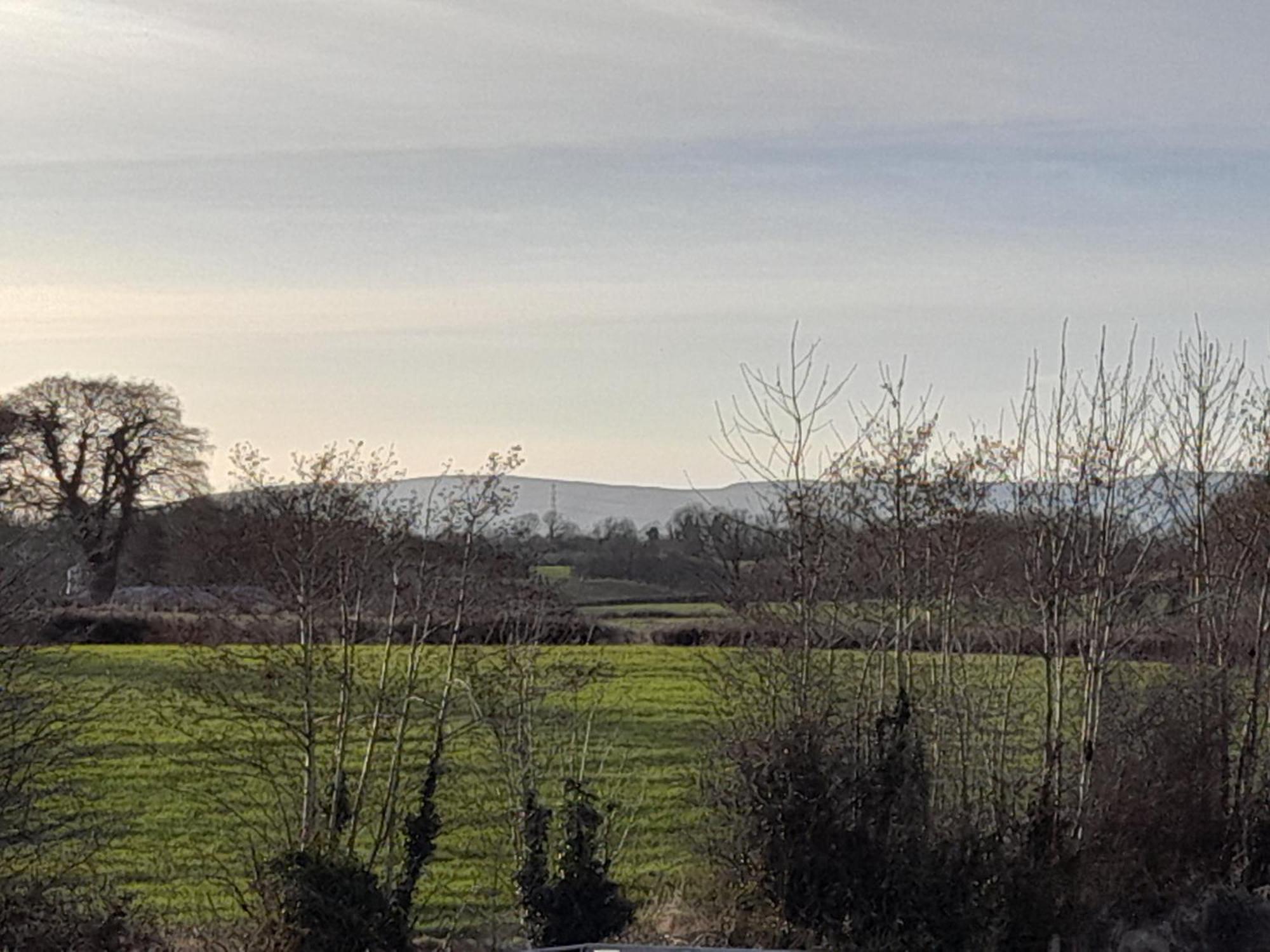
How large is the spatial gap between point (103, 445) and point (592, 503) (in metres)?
12.2

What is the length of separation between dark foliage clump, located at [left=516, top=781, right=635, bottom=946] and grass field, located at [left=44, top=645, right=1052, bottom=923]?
586 mm

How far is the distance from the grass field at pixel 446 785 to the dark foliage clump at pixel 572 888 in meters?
0.59

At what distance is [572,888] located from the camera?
7816 mm

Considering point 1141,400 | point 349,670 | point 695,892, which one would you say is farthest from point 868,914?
point 1141,400

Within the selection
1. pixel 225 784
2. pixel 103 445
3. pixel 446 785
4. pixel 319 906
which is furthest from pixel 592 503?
pixel 103 445

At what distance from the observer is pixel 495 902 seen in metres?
8.90

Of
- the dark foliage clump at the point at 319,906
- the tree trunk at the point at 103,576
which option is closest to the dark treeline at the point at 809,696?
the dark foliage clump at the point at 319,906

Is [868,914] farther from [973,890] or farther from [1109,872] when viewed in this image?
[1109,872]

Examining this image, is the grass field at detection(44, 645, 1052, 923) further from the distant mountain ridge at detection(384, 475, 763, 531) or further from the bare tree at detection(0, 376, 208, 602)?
the bare tree at detection(0, 376, 208, 602)

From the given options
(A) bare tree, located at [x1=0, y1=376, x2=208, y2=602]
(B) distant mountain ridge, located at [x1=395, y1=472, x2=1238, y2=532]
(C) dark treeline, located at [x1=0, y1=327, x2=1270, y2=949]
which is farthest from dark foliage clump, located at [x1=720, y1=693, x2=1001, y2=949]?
(A) bare tree, located at [x1=0, y1=376, x2=208, y2=602]

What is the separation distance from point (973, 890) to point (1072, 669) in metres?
2.26

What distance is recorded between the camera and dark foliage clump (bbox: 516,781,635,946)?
7797 millimetres

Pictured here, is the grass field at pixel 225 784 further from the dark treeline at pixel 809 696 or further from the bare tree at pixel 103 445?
the bare tree at pixel 103 445

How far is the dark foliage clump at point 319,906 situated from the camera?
7.02 metres
